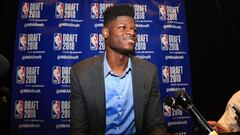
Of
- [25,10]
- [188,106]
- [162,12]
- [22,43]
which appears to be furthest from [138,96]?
[25,10]

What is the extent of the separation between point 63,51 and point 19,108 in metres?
1.02

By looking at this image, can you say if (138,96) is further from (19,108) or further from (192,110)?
(19,108)

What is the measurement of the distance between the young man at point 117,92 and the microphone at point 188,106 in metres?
0.87

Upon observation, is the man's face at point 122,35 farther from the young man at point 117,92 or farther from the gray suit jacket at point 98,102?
the gray suit jacket at point 98,102

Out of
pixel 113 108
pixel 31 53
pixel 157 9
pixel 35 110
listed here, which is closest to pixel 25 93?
pixel 35 110

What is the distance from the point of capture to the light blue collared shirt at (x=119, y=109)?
2.33 meters

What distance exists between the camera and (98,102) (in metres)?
2.26

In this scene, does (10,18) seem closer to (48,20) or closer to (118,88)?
(48,20)

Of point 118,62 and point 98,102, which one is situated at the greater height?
point 118,62

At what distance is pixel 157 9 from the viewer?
3826mm

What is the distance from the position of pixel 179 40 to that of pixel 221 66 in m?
0.91

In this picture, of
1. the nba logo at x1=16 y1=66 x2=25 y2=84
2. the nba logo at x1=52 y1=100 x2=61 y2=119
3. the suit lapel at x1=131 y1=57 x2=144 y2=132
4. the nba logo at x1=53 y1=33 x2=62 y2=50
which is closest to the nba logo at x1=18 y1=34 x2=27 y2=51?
the nba logo at x1=16 y1=66 x2=25 y2=84

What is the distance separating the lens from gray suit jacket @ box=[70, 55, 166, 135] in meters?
2.26

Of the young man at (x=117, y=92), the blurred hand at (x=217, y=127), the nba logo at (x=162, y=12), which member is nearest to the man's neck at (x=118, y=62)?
the young man at (x=117, y=92)
